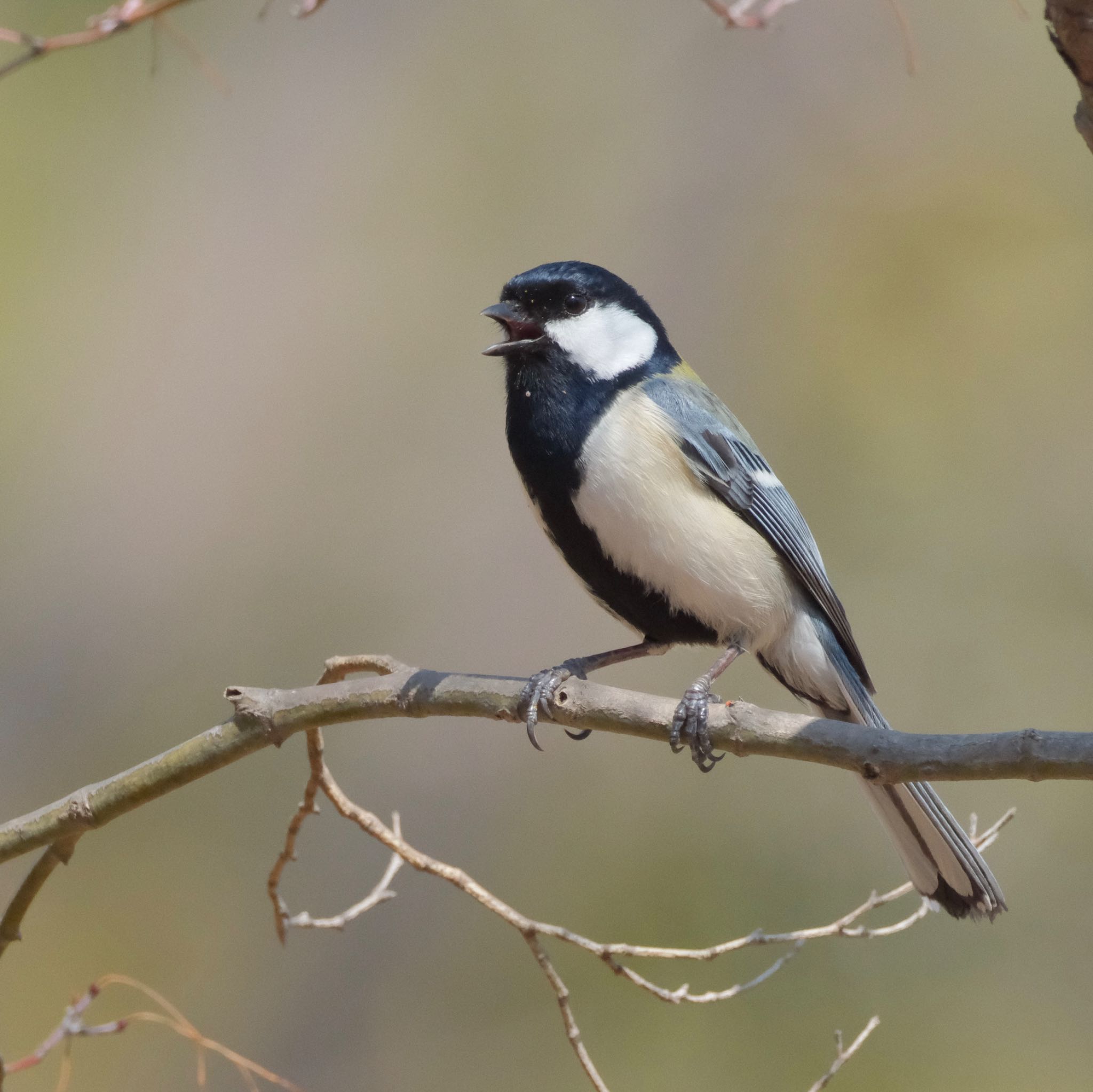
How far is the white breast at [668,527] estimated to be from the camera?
2422 mm

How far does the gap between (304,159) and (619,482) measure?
3.85 meters

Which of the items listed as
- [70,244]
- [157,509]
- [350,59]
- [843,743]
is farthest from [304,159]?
[843,743]

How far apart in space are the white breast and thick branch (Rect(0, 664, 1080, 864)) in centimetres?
46

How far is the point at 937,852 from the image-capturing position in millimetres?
2445

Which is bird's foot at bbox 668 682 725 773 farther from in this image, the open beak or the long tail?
the open beak

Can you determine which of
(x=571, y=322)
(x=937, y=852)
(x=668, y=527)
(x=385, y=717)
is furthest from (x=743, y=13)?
(x=937, y=852)

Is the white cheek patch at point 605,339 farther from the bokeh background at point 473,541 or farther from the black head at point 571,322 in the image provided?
the bokeh background at point 473,541

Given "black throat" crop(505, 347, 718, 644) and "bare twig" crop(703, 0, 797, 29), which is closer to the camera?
"bare twig" crop(703, 0, 797, 29)

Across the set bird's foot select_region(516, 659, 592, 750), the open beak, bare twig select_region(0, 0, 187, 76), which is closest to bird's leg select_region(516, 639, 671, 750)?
bird's foot select_region(516, 659, 592, 750)

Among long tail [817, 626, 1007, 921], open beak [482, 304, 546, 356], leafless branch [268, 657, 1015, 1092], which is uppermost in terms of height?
open beak [482, 304, 546, 356]

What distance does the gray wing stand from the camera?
258cm

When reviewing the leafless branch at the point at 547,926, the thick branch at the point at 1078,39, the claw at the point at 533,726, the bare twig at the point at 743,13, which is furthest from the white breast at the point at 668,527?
the thick branch at the point at 1078,39

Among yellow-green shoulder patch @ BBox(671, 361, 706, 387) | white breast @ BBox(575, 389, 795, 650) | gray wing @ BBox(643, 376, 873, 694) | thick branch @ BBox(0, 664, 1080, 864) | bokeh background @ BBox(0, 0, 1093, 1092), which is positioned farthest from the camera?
bokeh background @ BBox(0, 0, 1093, 1092)

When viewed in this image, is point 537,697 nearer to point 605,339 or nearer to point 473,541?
point 605,339
